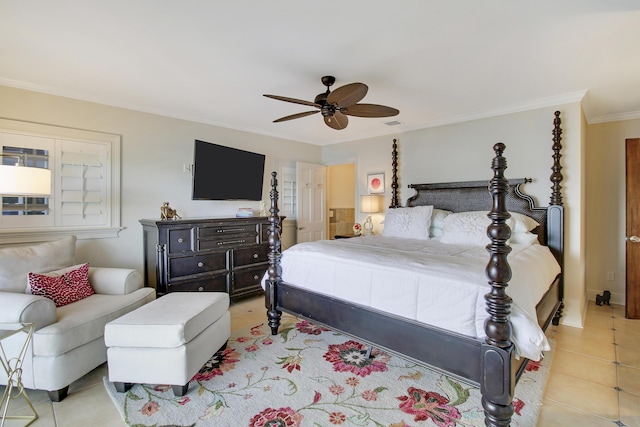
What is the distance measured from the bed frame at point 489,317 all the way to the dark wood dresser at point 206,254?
1.05 m

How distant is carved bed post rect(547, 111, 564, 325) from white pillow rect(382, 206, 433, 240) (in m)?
1.27

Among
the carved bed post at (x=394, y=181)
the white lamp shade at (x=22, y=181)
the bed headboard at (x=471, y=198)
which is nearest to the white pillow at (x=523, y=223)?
the bed headboard at (x=471, y=198)

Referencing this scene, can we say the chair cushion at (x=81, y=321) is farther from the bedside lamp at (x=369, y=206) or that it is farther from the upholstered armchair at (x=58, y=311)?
the bedside lamp at (x=369, y=206)

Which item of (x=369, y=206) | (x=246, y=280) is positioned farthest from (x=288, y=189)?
(x=246, y=280)

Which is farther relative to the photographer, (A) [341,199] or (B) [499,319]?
(A) [341,199]

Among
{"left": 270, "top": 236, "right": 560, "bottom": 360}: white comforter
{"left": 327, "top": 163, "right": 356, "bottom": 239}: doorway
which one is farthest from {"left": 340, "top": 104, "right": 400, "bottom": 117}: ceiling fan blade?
{"left": 327, "top": 163, "right": 356, "bottom": 239}: doorway

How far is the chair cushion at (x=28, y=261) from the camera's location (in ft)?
7.72

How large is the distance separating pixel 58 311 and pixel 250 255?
214 centimetres

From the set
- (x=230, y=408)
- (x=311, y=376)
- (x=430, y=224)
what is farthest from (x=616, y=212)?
(x=230, y=408)

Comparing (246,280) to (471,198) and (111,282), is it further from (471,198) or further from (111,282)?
(471,198)

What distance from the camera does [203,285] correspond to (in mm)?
3652

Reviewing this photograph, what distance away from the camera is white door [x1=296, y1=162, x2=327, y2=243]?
17.7 feet

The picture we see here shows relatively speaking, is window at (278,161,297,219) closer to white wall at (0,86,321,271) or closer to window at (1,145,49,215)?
white wall at (0,86,321,271)

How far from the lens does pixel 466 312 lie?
1.78 m
